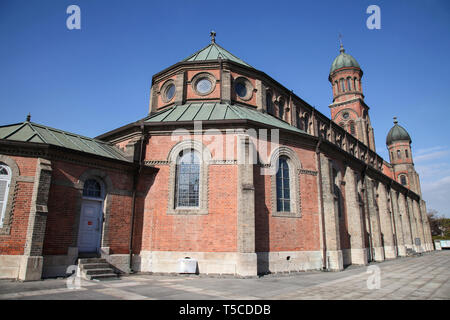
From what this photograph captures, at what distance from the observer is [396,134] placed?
51.4 meters

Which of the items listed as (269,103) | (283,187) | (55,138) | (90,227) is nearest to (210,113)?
(283,187)

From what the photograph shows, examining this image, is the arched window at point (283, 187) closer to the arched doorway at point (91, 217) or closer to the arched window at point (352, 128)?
the arched doorway at point (91, 217)

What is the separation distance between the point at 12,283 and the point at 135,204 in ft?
18.7

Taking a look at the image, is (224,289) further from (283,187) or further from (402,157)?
(402,157)

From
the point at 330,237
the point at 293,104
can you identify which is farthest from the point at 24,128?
the point at 293,104

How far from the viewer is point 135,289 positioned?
31.1ft

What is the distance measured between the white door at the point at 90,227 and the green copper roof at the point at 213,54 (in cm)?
1247

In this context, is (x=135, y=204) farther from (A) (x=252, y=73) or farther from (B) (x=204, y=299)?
(A) (x=252, y=73)

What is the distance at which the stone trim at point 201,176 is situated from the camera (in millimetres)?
14086

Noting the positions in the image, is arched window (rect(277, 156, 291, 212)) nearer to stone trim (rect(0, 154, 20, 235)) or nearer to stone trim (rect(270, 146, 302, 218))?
stone trim (rect(270, 146, 302, 218))

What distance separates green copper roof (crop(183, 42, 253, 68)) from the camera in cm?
2048

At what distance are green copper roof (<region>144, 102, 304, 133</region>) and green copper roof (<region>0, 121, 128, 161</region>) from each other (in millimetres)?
3124

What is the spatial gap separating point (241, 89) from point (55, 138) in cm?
1152

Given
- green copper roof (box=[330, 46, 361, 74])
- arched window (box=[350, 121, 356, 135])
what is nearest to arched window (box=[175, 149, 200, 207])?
arched window (box=[350, 121, 356, 135])
